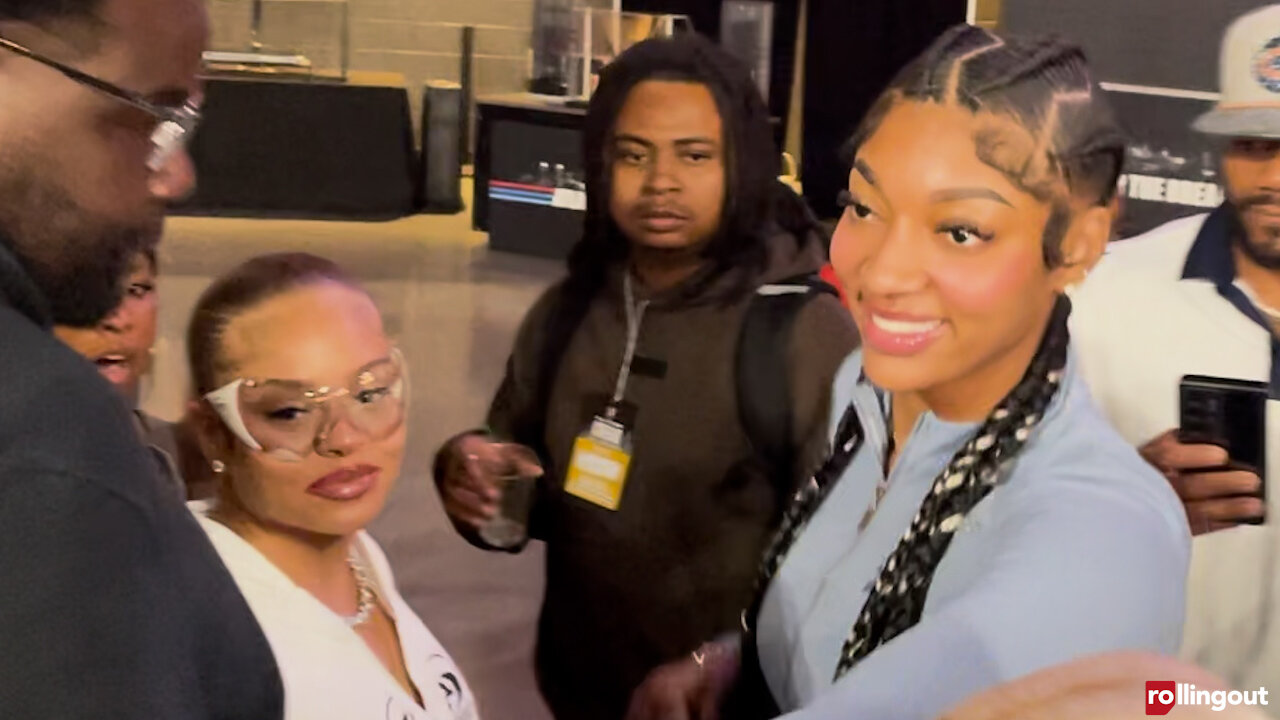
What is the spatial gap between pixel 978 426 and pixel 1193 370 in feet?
1.38

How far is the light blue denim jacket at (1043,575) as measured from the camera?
3.21 ft

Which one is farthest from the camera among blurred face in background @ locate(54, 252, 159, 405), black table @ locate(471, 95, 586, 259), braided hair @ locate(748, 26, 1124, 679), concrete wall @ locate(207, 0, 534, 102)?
concrete wall @ locate(207, 0, 534, 102)

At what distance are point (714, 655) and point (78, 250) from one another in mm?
818

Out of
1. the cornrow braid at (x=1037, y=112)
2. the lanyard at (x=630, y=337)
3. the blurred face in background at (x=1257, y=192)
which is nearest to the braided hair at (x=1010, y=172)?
the cornrow braid at (x=1037, y=112)

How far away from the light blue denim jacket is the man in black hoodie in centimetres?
52

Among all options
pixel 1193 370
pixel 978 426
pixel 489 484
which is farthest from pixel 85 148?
pixel 1193 370

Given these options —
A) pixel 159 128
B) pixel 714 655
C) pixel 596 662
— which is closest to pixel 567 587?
pixel 596 662

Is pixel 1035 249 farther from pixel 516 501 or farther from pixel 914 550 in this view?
pixel 516 501

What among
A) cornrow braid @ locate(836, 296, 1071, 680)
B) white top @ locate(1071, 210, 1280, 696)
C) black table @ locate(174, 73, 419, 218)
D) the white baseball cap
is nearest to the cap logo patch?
the white baseball cap

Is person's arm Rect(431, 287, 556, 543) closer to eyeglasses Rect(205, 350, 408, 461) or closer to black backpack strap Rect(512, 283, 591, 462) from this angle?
black backpack strap Rect(512, 283, 591, 462)

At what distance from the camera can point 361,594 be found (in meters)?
1.44

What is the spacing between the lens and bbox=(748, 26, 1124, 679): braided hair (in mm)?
1080

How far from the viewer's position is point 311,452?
1.43m

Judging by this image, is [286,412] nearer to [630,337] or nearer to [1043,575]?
[630,337]
